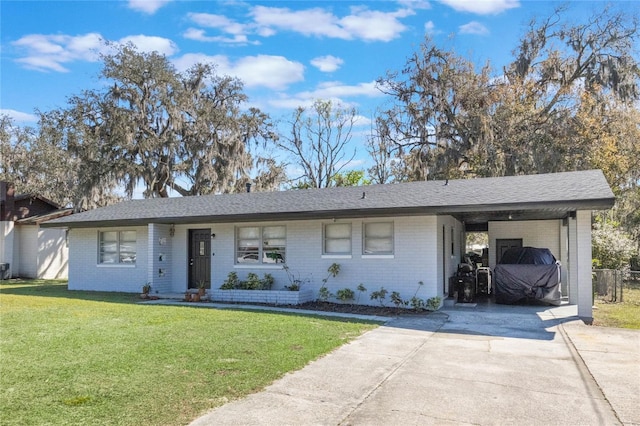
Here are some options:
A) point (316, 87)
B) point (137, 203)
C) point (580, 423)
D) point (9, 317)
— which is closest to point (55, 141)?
point (137, 203)

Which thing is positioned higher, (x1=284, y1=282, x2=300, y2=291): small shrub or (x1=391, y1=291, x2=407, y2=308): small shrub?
(x1=284, y1=282, x2=300, y2=291): small shrub

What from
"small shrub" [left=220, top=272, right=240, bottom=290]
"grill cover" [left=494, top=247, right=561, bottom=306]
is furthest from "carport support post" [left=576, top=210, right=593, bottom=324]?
"small shrub" [left=220, top=272, right=240, bottom=290]

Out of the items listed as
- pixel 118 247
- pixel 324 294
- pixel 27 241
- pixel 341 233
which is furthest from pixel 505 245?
pixel 27 241

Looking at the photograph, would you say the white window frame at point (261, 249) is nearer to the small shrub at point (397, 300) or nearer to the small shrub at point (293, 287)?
the small shrub at point (293, 287)

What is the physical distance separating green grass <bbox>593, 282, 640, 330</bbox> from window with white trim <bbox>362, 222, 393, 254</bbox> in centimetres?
493

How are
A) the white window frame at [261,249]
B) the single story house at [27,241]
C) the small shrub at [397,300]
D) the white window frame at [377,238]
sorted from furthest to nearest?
the single story house at [27,241], the white window frame at [261,249], the white window frame at [377,238], the small shrub at [397,300]

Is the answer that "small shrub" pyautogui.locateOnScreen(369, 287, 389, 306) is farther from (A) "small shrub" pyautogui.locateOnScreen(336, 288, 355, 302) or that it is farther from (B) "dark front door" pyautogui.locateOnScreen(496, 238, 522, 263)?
(B) "dark front door" pyautogui.locateOnScreen(496, 238, 522, 263)

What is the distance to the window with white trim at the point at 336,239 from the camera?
1313 cm

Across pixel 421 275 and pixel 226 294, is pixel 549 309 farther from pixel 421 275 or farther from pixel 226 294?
pixel 226 294

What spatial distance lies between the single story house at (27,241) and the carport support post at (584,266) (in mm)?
20791

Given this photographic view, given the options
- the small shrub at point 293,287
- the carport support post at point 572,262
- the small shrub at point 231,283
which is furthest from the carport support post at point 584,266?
the small shrub at point 231,283

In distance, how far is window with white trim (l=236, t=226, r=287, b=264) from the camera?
14.1m

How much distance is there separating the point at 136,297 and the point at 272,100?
20.7 metres

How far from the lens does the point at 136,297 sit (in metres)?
14.6
